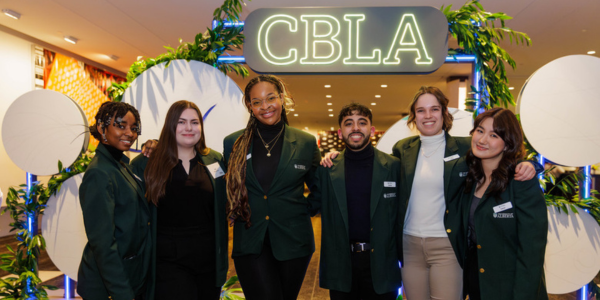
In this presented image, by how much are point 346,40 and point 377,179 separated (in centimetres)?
147

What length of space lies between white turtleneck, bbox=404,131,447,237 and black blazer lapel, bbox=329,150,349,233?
1.31ft

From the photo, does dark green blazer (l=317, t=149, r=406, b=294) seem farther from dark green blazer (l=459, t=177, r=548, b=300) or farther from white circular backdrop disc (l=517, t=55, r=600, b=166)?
white circular backdrop disc (l=517, t=55, r=600, b=166)

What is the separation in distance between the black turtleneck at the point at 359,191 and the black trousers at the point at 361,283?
10 cm

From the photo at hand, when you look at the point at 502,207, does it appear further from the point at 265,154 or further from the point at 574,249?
the point at 574,249

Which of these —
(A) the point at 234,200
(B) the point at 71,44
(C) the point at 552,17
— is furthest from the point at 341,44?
(B) the point at 71,44

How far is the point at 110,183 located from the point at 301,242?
1.13 meters

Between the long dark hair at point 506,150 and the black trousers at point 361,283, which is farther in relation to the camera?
the black trousers at point 361,283

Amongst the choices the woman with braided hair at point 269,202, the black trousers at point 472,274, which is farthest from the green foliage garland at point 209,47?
the black trousers at point 472,274

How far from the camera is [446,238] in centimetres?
206

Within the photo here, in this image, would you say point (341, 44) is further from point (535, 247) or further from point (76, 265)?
point (76, 265)

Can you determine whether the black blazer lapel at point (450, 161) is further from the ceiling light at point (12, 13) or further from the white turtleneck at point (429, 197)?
the ceiling light at point (12, 13)

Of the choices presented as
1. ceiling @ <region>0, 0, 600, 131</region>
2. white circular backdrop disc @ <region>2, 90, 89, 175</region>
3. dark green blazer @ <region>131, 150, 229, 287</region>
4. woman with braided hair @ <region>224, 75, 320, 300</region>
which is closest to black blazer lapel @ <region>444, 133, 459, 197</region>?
woman with braided hair @ <region>224, 75, 320, 300</region>

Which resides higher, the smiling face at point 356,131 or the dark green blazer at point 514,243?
the smiling face at point 356,131

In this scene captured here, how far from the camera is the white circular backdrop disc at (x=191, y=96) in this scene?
3262 millimetres
